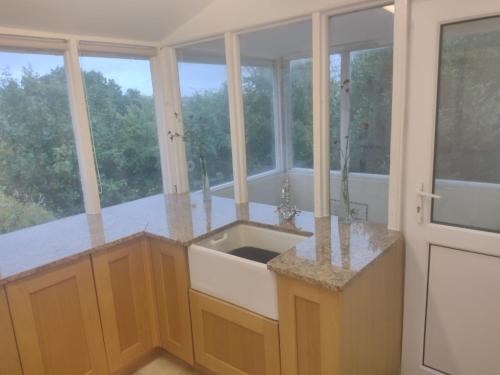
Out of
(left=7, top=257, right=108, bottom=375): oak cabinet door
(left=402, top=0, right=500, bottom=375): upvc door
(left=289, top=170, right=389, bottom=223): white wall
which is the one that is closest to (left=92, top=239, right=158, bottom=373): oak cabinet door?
(left=7, top=257, right=108, bottom=375): oak cabinet door

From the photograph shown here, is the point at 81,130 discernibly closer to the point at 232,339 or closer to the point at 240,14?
the point at 240,14

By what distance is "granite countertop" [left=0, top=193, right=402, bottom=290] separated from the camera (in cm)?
155

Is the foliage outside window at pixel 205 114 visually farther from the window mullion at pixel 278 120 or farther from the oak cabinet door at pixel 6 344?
the oak cabinet door at pixel 6 344

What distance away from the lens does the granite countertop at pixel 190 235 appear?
1554 mm

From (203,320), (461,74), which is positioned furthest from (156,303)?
(461,74)

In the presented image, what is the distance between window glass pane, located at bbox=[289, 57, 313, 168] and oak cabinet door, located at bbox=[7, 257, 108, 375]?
217cm

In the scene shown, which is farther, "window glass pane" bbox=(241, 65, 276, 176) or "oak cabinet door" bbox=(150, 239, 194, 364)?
"window glass pane" bbox=(241, 65, 276, 176)

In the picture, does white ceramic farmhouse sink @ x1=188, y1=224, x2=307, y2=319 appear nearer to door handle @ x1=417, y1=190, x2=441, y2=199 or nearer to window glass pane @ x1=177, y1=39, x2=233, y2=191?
door handle @ x1=417, y1=190, x2=441, y2=199

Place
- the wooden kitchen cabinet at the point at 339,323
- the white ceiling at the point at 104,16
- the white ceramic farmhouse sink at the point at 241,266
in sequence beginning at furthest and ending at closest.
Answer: the white ceiling at the point at 104,16 < the white ceramic farmhouse sink at the point at 241,266 < the wooden kitchen cabinet at the point at 339,323

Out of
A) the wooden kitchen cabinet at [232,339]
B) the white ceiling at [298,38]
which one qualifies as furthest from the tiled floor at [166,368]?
the white ceiling at [298,38]

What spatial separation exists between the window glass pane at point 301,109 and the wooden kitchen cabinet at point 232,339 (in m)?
1.83

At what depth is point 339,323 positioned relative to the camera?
1.40m

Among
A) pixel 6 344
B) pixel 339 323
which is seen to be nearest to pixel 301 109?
pixel 339 323

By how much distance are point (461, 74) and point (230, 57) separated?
137cm
